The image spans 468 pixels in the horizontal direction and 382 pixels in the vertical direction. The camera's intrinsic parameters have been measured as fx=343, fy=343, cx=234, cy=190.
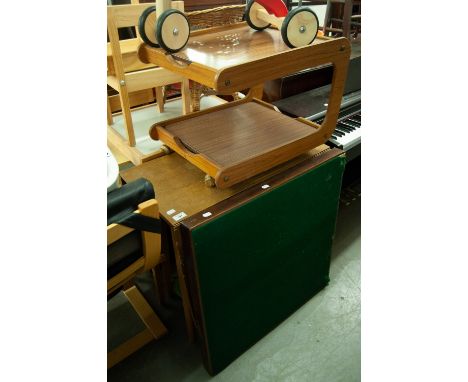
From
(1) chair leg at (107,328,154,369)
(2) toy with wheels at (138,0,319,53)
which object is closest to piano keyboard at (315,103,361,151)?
(2) toy with wheels at (138,0,319,53)

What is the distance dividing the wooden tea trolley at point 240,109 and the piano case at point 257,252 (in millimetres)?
97

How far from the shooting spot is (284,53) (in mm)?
917

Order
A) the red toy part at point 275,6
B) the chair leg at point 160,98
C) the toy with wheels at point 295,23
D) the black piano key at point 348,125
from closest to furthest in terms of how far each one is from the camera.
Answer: the toy with wheels at point 295,23
the red toy part at point 275,6
the black piano key at point 348,125
the chair leg at point 160,98

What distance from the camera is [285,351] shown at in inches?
56.4

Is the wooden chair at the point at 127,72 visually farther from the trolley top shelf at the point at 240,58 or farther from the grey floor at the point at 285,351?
the grey floor at the point at 285,351

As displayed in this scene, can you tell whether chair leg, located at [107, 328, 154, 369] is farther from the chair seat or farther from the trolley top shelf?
the trolley top shelf

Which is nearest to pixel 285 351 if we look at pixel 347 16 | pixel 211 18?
pixel 211 18

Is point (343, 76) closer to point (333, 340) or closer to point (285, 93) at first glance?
point (285, 93)

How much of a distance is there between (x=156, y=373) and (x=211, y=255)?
2.19 ft

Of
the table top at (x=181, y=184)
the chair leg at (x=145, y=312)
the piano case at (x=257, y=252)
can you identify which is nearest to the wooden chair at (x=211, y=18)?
the table top at (x=181, y=184)

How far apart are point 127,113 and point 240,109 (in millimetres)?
522

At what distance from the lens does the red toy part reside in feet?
3.68

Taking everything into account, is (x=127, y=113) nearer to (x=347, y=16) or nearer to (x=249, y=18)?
(x=249, y=18)

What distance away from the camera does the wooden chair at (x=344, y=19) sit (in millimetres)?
2061
